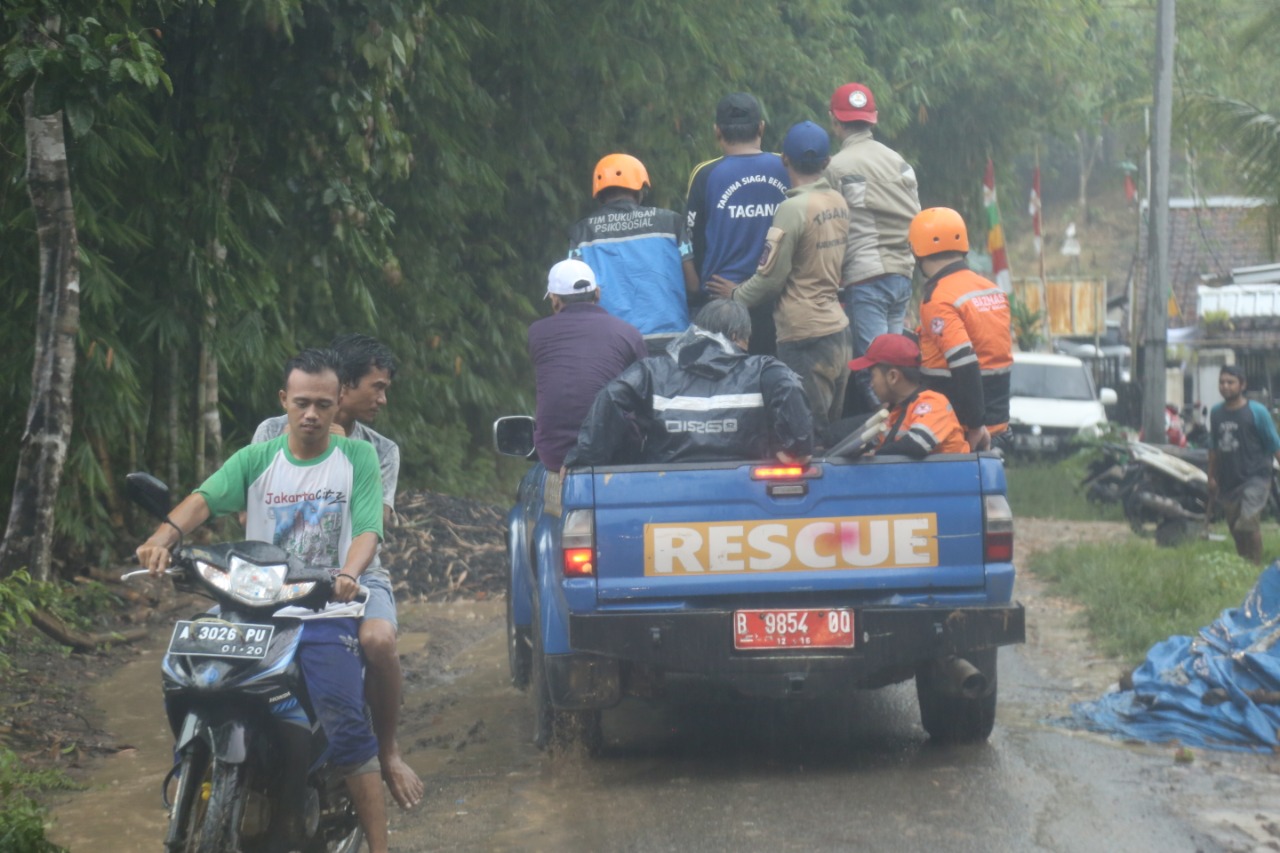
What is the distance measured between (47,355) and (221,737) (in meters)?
4.70

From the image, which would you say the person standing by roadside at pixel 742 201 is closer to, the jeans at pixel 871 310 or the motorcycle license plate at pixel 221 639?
the jeans at pixel 871 310

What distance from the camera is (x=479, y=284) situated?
14.9m

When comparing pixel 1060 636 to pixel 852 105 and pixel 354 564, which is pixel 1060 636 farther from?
pixel 354 564

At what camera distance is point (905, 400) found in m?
6.62

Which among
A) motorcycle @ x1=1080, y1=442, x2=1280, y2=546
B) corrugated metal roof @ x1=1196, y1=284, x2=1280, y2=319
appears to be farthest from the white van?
motorcycle @ x1=1080, y1=442, x2=1280, y2=546

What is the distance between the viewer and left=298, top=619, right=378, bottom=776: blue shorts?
172 inches

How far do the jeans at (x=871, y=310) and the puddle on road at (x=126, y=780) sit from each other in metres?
3.54

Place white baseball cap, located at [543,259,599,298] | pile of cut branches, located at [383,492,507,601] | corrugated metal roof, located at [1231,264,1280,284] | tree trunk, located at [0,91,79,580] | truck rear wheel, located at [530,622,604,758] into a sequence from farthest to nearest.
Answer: corrugated metal roof, located at [1231,264,1280,284] < pile of cut branches, located at [383,492,507,601] < tree trunk, located at [0,91,79,580] < white baseball cap, located at [543,259,599,298] < truck rear wheel, located at [530,622,604,758]

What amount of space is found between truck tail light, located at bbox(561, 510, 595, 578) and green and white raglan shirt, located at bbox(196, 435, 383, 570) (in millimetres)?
1341

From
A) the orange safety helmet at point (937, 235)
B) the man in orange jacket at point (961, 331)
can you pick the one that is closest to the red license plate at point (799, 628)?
the man in orange jacket at point (961, 331)

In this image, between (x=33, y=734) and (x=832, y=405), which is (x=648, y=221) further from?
(x=33, y=734)

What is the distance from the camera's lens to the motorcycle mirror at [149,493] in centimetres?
419

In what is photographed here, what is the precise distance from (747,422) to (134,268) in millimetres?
5159

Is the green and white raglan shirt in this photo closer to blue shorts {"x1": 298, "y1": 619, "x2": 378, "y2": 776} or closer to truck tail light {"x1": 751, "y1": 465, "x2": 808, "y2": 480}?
blue shorts {"x1": 298, "y1": 619, "x2": 378, "y2": 776}
